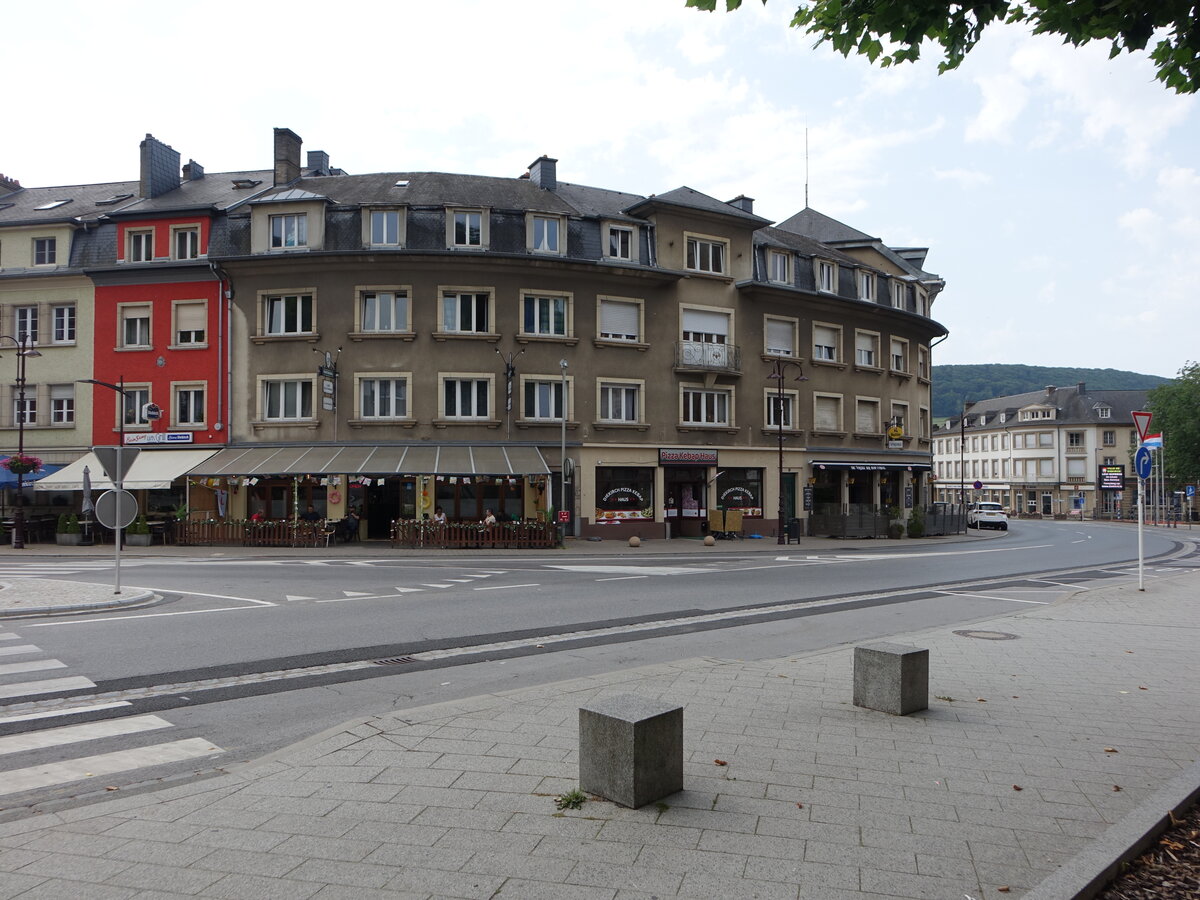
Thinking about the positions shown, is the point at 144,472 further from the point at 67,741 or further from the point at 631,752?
the point at 631,752

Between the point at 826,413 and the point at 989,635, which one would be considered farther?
the point at 826,413

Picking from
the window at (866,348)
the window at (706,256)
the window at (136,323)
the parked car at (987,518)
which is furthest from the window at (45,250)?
the parked car at (987,518)

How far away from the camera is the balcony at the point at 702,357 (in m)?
32.8

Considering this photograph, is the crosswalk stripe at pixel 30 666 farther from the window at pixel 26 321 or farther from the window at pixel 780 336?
the window at pixel 780 336

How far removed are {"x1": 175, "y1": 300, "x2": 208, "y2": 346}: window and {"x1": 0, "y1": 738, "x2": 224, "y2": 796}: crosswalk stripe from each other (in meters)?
28.0

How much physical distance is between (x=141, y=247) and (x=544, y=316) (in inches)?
611

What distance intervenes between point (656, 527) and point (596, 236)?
1152 cm

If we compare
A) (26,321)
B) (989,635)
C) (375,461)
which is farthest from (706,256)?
(26,321)

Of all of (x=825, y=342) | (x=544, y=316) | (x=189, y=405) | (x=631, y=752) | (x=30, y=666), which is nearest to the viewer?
(x=631, y=752)

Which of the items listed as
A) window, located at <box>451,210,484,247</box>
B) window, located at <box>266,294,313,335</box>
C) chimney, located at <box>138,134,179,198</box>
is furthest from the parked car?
chimney, located at <box>138,134,179,198</box>

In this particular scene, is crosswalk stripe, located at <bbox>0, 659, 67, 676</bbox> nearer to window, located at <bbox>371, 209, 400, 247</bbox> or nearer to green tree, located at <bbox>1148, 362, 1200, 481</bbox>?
window, located at <bbox>371, 209, 400, 247</bbox>

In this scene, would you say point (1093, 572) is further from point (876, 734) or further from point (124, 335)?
point (124, 335)

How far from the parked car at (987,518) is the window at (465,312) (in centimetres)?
3362

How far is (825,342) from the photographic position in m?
37.6
